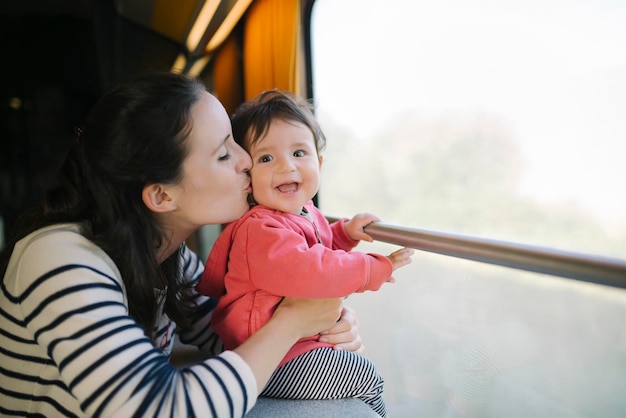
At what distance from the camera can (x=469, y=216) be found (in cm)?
276

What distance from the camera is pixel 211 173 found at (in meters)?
1.09

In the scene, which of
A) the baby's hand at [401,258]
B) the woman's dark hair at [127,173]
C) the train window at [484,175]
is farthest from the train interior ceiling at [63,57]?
the baby's hand at [401,258]

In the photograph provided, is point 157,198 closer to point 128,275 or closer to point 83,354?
point 128,275

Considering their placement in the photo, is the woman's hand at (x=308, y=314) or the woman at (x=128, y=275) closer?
Result: the woman at (x=128, y=275)

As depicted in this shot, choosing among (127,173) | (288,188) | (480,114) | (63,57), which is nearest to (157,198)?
Answer: (127,173)

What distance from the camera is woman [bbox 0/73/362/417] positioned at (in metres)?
0.80

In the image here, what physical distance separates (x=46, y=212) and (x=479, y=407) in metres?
1.60

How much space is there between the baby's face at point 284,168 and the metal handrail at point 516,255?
0.84ft

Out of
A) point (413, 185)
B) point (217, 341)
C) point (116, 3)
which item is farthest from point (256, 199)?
point (116, 3)

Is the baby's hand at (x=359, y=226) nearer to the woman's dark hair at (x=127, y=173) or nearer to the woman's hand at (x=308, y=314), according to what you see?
the woman's hand at (x=308, y=314)

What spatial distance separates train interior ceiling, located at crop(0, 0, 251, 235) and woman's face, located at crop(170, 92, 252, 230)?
2.77 meters

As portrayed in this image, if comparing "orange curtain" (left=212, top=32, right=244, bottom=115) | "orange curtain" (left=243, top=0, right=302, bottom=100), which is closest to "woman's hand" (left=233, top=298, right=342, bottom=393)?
"orange curtain" (left=243, top=0, right=302, bottom=100)

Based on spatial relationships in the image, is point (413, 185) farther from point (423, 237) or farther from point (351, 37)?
point (423, 237)

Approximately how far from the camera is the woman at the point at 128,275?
2.61 ft
